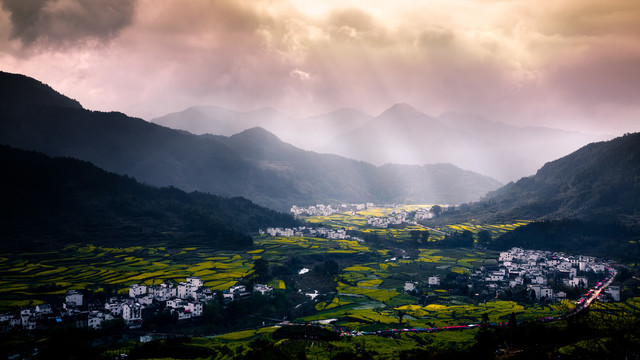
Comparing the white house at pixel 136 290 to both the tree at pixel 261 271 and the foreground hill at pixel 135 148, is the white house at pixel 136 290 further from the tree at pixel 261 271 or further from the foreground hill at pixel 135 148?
the foreground hill at pixel 135 148

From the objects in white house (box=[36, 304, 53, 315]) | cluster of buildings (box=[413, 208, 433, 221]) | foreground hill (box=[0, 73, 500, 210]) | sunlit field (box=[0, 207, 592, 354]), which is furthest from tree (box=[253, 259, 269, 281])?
foreground hill (box=[0, 73, 500, 210])

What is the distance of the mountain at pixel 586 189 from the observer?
9523cm

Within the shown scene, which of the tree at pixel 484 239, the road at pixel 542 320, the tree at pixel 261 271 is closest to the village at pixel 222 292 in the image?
the road at pixel 542 320

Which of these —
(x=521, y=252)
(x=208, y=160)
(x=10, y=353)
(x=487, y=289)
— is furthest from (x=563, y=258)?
(x=208, y=160)

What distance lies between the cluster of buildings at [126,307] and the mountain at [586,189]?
266 feet

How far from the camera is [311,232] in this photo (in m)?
99.3

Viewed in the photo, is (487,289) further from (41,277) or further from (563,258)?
(41,277)

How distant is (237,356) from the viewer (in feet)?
103

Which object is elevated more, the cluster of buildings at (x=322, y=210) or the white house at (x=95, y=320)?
the cluster of buildings at (x=322, y=210)

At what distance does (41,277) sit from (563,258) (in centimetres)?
7596

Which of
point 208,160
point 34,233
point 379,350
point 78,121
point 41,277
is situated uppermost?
point 78,121

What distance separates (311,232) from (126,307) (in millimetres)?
60927

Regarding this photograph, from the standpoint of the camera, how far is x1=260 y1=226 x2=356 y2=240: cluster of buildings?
9472cm

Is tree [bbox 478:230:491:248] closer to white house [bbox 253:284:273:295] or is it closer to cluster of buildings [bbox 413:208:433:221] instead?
cluster of buildings [bbox 413:208:433:221]
